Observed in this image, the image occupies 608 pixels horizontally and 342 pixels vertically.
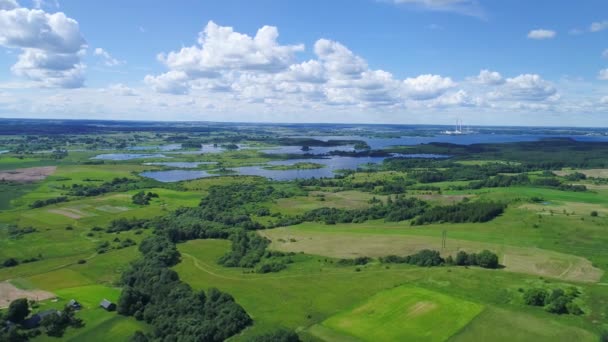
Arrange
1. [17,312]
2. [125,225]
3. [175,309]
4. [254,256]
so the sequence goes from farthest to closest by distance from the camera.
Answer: [125,225] → [254,256] → [175,309] → [17,312]

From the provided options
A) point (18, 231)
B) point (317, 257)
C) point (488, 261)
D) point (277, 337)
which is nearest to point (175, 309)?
point (277, 337)

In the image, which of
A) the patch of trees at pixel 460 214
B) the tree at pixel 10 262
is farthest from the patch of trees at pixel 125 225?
the patch of trees at pixel 460 214

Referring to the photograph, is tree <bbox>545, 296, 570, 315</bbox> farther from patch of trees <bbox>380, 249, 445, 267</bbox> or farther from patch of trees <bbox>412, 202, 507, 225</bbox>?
patch of trees <bbox>412, 202, 507, 225</bbox>

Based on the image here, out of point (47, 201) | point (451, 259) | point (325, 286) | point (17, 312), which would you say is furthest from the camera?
point (47, 201)

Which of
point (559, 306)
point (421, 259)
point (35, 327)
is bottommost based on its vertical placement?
point (35, 327)

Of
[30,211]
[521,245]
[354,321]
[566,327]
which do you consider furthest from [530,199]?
[30,211]

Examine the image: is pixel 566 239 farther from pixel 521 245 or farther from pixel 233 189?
pixel 233 189

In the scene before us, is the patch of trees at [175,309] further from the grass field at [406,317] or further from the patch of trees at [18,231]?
the patch of trees at [18,231]

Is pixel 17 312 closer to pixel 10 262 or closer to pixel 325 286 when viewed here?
pixel 10 262
